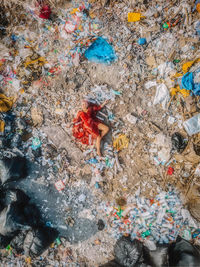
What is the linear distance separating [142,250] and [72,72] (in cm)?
405

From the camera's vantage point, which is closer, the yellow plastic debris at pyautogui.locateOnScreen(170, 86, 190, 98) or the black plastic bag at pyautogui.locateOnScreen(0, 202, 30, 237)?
the black plastic bag at pyautogui.locateOnScreen(0, 202, 30, 237)

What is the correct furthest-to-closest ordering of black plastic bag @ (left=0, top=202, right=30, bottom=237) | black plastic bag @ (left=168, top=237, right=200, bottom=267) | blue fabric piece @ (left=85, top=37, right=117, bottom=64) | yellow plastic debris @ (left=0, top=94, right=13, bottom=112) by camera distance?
1. yellow plastic debris @ (left=0, top=94, right=13, bottom=112)
2. blue fabric piece @ (left=85, top=37, right=117, bottom=64)
3. black plastic bag @ (left=0, top=202, right=30, bottom=237)
4. black plastic bag @ (left=168, top=237, right=200, bottom=267)

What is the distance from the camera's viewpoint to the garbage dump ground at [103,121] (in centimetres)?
345

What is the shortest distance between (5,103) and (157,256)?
4.54 meters

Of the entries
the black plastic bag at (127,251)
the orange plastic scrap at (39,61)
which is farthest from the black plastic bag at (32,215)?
the orange plastic scrap at (39,61)

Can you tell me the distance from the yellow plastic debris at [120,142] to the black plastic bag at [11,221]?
2.46 metres

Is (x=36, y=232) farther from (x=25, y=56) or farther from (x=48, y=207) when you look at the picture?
(x=25, y=56)

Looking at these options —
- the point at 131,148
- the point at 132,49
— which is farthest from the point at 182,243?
the point at 132,49

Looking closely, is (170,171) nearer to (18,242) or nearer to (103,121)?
(103,121)

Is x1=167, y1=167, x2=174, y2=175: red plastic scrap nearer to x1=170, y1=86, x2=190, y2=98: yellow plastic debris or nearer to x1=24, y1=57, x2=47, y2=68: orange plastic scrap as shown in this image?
x1=170, y1=86, x2=190, y2=98: yellow plastic debris

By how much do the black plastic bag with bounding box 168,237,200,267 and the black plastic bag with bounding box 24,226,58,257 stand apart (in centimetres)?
250

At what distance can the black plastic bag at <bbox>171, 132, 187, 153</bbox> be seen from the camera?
11.1 feet

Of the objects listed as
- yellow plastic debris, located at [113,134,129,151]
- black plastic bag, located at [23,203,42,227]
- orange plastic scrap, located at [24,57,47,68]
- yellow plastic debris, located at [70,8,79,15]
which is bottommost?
black plastic bag, located at [23,203,42,227]

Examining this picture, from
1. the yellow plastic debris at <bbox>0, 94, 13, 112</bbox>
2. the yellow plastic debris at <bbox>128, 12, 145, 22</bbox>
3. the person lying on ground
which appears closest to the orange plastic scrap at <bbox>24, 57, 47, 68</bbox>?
the yellow plastic debris at <bbox>0, 94, 13, 112</bbox>
